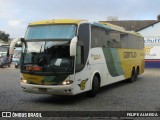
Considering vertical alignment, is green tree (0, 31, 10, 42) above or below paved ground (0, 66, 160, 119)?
above

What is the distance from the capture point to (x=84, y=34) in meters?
14.2

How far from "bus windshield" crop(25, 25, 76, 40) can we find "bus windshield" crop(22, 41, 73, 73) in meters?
0.30

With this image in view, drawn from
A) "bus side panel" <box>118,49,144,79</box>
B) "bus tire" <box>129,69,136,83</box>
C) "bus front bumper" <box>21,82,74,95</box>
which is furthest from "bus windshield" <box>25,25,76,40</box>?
"bus tire" <box>129,69,136,83</box>

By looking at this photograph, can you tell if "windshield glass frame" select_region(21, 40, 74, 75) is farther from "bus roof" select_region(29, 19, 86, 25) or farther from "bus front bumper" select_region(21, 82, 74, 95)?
"bus roof" select_region(29, 19, 86, 25)

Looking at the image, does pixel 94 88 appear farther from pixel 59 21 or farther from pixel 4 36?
pixel 4 36

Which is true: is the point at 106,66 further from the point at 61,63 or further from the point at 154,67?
the point at 154,67

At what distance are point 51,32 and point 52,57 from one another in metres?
1.08

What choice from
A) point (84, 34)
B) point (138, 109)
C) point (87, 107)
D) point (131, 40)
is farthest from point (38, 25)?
point (131, 40)

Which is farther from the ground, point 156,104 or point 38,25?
point 38,25

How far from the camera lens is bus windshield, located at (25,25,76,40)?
1341cm

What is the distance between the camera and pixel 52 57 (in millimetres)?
13062

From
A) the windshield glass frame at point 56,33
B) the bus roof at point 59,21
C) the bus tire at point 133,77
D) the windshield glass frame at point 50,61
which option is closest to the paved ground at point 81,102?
the windshield glass frame at point 50,61

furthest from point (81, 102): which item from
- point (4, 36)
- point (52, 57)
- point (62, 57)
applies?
point (4, 36)

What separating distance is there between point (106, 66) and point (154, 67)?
960 inches
